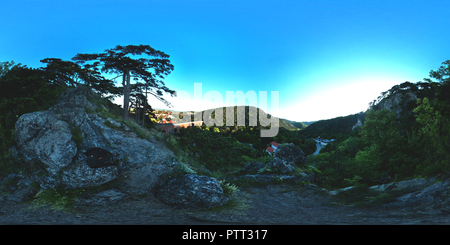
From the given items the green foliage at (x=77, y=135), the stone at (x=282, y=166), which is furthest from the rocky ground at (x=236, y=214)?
the stone at (x=282, y=166)

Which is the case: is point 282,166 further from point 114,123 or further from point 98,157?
point 98,157

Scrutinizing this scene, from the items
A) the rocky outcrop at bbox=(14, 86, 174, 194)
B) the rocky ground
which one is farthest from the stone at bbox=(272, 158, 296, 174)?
the rocky outcrop at bbox=(14, 86, 174, 194)

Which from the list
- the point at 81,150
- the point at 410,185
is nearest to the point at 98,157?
the point at 81,150

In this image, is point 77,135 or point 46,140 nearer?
point 46,140

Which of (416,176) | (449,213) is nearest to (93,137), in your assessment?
(449,213)

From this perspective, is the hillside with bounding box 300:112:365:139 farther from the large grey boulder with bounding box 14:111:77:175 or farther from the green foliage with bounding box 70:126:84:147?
the large grey boulder with bounding box 14:111:77:175

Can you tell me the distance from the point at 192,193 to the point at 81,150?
6.40 metres

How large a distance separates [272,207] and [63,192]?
10.0 metres

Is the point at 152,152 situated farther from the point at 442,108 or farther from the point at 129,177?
the point at 442,108

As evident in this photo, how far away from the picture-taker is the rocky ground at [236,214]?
686 cm

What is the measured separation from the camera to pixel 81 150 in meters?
10.2

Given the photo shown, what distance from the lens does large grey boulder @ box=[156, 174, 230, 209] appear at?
898 centimetres

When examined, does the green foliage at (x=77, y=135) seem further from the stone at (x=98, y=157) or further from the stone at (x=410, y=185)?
the stone at (x=410, y=185)

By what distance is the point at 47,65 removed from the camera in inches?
637
